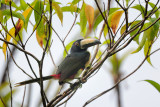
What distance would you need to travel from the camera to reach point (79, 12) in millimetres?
2160

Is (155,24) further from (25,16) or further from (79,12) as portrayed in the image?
(25,16)

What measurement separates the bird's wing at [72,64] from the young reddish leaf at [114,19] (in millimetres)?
1055

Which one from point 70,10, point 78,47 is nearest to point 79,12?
point 70,10

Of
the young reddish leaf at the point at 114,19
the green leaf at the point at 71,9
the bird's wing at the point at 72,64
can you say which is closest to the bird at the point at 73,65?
the bird's wing at the point at 72,64

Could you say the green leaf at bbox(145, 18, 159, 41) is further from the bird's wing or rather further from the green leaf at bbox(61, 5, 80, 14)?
the bird's wing

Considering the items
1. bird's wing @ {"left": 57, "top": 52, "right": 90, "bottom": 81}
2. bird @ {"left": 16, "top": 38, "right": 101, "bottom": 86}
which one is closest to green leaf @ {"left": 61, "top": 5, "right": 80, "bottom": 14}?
bird @ {"left": 16, "top": 38, "right": 101, "bottom": 86}

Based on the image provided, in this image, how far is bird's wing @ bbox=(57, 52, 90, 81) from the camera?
2.94 m

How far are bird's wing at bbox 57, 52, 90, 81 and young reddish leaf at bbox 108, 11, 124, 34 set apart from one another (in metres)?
1.05

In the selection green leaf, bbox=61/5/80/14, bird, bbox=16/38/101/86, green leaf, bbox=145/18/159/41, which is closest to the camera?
green leaf, bbox=145/18/159/41

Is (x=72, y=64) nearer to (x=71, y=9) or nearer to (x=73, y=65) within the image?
(x=73, y=65)

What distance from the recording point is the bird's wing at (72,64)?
9.66 feet

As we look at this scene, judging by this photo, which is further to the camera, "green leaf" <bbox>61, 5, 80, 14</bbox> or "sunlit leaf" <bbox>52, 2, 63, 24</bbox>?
"green leaf" <bbox>61, 5, 80, 14</bbox>

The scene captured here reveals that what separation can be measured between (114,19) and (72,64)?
1.23 m

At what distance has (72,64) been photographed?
122 inches
